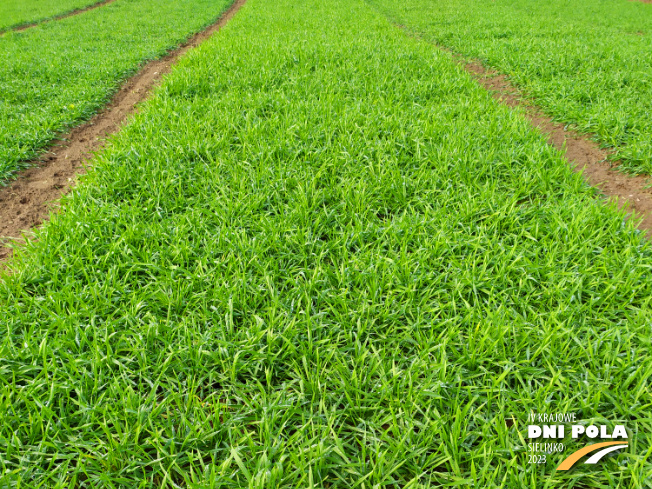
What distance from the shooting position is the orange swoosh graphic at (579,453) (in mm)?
1395

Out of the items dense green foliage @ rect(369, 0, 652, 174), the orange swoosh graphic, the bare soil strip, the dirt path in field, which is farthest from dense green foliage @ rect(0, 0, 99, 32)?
the orange swoosh graphic

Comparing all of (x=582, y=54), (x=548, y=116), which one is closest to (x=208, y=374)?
(x=548, y=116)

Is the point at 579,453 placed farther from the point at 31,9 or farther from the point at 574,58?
the point at 31,9

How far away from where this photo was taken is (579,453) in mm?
1427

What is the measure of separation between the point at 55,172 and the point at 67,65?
446 centimetres

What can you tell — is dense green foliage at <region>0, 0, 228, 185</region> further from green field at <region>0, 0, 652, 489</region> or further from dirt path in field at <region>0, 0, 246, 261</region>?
green field at <region>0, 0, 652, 489</region>

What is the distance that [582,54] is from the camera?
22.1ft

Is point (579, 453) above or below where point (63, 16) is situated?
below

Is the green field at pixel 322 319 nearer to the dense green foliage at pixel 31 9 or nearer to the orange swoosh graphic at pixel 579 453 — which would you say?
the orange swoosh graphic at pixel 579 453

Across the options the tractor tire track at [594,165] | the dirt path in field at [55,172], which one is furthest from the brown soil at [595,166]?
the dirt path in field at [55,172]

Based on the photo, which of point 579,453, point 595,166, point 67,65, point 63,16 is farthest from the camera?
point 63,16

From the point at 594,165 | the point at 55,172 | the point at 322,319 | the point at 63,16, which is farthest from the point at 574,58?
the point at 63,16

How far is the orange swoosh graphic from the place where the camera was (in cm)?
139

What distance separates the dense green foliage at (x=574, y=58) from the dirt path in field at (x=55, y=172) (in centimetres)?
540
